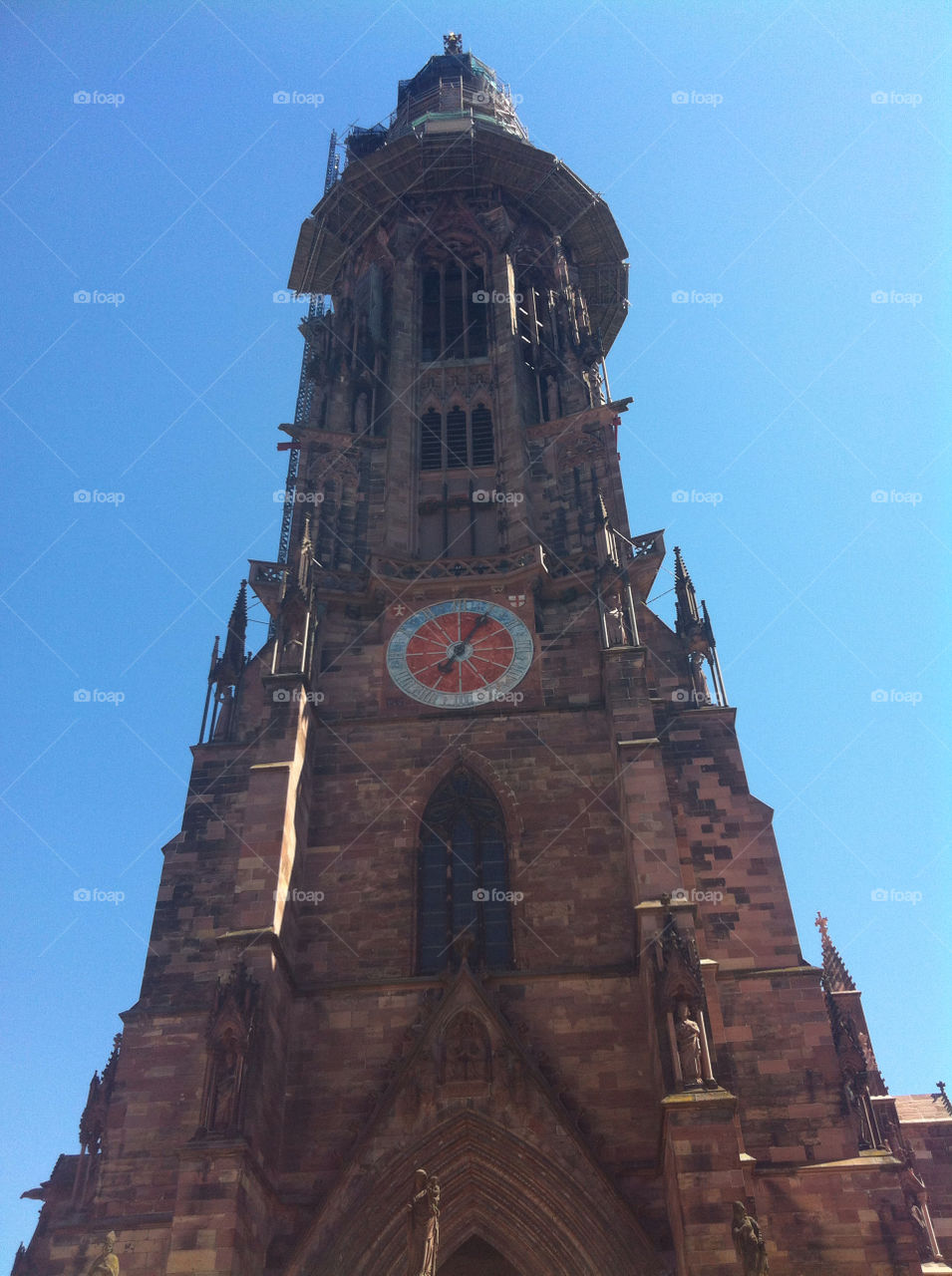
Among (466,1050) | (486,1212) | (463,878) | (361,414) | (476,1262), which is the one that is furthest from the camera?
(361,414)

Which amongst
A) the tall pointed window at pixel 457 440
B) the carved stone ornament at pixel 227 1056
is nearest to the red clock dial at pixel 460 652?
the tall pointed window at pixel 457 440

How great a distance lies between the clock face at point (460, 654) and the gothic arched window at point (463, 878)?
6.27 ft

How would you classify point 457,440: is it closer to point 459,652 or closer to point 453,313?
point 453,313

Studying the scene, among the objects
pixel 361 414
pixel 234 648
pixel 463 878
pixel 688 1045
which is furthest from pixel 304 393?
pixel 688 1045

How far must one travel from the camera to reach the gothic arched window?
1867 centimetres

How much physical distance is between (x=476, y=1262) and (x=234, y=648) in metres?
11.2

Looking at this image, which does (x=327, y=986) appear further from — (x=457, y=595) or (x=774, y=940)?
(x=457, y=595)

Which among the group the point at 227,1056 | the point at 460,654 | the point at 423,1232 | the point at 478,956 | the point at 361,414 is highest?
the point at 361,414

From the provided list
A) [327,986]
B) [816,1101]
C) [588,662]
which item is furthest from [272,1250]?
[588,662]

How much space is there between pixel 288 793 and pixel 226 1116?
5111 millimetres

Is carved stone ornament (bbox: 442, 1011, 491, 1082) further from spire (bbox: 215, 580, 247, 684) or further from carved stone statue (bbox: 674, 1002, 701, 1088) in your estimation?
spire (bbox: 215, 580, 247, 684)

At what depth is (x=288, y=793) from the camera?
18938 millimetres

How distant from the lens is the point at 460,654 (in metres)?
22.6

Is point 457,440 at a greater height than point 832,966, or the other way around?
point 457,440
